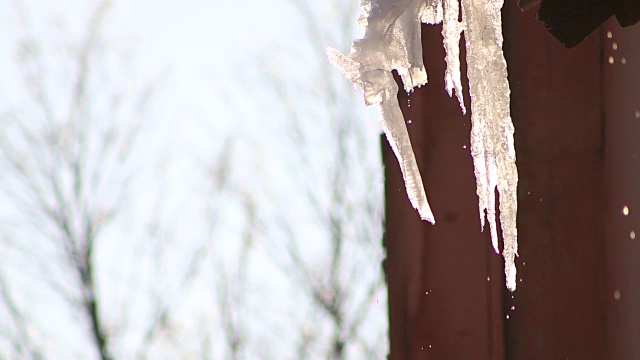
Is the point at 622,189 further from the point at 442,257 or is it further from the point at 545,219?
the point at 442,257

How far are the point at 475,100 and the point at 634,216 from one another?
2.10ft

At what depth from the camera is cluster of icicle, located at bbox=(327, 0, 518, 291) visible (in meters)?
1.39

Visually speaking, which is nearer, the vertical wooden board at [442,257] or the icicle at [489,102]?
the icicle at [489,102]

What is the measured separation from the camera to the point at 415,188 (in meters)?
1.53

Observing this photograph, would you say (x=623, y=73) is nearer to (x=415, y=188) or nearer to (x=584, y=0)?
(x=415, y=188)

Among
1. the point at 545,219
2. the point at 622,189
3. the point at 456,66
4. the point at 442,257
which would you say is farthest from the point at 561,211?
the point at 456,66

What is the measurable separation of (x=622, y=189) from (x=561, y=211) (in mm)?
140

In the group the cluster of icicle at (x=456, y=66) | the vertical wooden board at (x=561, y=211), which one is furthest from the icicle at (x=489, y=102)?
the vertical wooden board at (x=561, y=211)

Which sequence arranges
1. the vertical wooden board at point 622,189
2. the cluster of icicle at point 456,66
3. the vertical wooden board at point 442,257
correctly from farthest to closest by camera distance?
the vertical wooden board at point 442,257, the vertical wooden board at point 622,189, the cluster of icicle at point 456,66

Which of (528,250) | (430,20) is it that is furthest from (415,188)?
(528,250)

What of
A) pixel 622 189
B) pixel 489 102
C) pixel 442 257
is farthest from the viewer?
pixel 442 257

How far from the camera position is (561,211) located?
6.48 ft

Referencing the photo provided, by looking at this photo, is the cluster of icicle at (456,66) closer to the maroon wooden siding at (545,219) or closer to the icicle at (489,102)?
the icicle at (489,102)

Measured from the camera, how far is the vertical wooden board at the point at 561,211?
1930 millimetres
